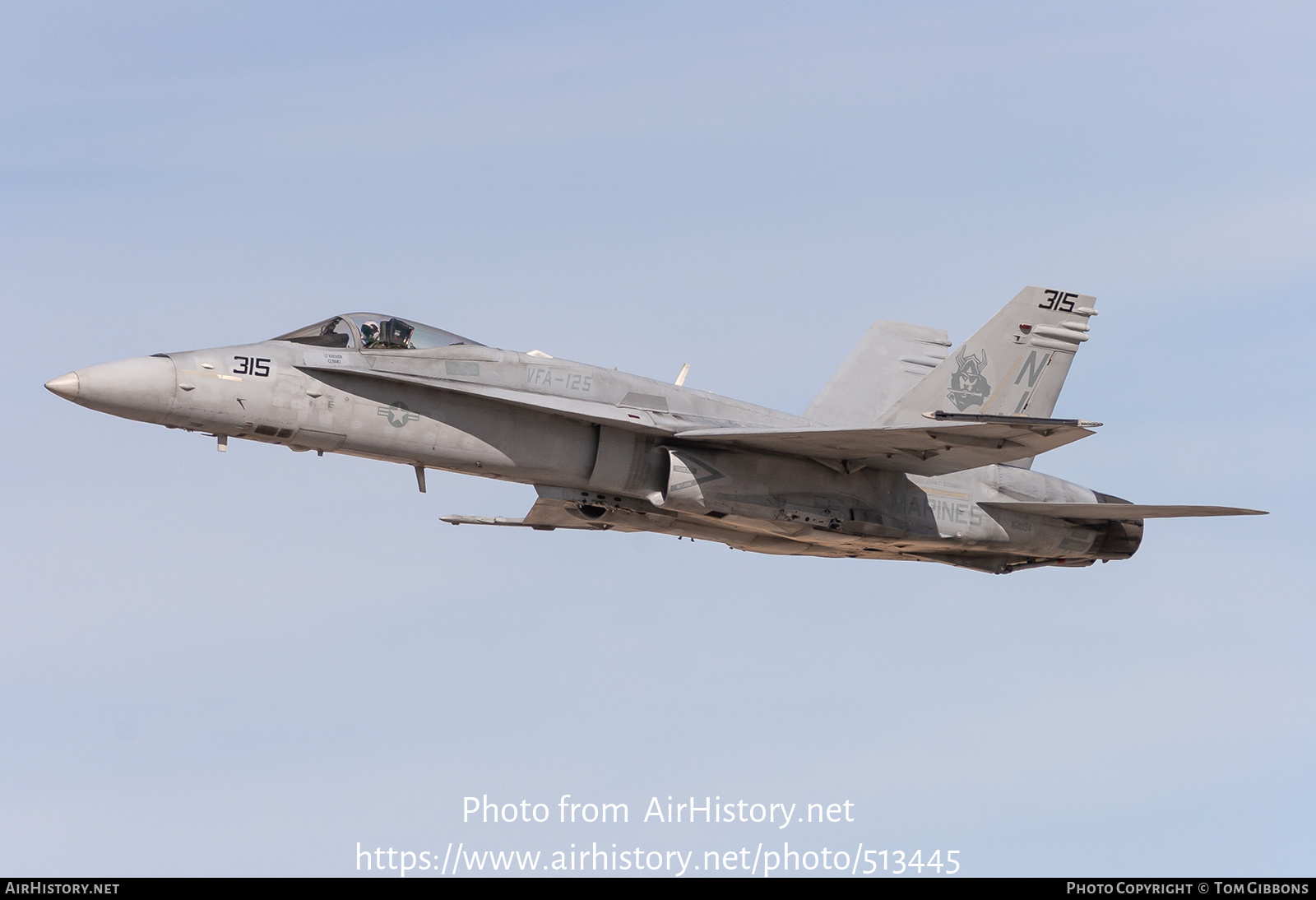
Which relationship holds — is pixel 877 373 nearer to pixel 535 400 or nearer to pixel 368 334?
pixel 535 400

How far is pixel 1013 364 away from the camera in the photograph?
21.8m

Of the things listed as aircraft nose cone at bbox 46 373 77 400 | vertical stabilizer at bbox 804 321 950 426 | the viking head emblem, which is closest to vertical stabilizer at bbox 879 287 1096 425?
the viking head emblem

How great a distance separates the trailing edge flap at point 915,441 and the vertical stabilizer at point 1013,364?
5.25ft

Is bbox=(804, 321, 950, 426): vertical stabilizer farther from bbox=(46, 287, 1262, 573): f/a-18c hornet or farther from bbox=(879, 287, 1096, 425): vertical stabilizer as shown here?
bbox=(879, 287, 1096, 425): vertical stabilizer

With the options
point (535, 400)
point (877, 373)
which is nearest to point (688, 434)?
point (535, 400)

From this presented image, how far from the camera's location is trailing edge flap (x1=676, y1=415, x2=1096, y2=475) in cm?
1859

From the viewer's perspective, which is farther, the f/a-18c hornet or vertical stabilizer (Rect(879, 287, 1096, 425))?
vertical stabilizer (Rect(879, 287, 1096, 425))

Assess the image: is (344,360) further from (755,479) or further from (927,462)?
(927,462)

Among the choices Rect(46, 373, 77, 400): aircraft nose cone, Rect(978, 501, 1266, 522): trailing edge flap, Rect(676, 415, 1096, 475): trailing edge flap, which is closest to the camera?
Rect(46, 373, 77, 400): aircraft nose cone

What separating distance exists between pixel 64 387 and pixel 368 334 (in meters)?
3.46

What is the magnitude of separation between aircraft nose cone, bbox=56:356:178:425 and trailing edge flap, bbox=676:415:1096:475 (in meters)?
5.98

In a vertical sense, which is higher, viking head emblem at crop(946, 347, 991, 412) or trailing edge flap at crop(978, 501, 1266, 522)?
viking head emblem at crop(946, 347, 991, 412)

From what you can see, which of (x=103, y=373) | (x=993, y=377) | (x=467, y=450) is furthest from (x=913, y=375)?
(x=103, y=373)

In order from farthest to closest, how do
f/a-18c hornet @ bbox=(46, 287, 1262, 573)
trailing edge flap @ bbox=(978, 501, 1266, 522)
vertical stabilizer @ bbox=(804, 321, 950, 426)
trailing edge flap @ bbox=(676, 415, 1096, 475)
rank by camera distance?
vertical stabilizer @ bbox=(804, 321, 950, 426) → trailing edge flap @ bbox=(978, 501, 1266, 522) → trailing edge flap @ bbox=(676, 415, 1096, 475) → f/a-18c hornet @ bbox=(46, 287, 1262, 573)
